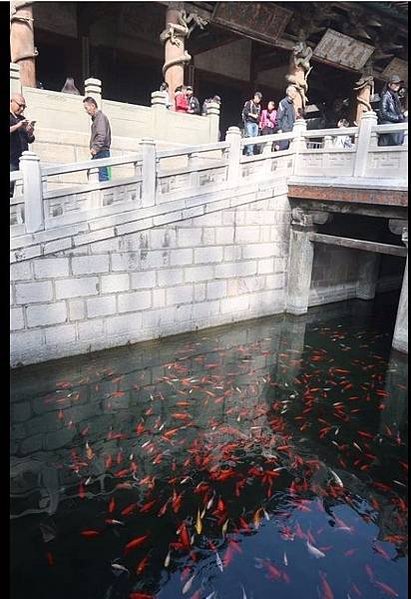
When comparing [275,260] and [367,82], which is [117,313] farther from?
[367,82]

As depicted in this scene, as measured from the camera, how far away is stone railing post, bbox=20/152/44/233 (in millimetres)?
5641

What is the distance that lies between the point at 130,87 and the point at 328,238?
8196 millimetres

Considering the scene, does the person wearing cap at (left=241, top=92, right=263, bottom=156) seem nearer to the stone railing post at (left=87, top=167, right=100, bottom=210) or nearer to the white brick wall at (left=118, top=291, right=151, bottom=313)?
the stone railing post at (left=87, top=167, right=100, bottom=210)

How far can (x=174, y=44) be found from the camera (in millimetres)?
9758

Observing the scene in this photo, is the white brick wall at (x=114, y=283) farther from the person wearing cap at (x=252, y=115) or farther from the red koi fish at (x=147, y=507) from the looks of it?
the person wearing cap at (x=252, y=115)

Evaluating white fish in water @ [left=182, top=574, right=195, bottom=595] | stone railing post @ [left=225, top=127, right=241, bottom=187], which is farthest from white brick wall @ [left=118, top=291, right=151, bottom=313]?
white fish in water @ [left=182, top=574, right=195, bottom=595]

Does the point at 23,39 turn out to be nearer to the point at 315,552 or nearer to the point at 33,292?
the point at 33,292

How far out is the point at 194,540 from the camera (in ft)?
11.9

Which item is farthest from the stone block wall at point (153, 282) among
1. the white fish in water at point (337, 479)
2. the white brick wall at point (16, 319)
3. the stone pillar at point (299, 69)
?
the stone pillar at point (299, 69)

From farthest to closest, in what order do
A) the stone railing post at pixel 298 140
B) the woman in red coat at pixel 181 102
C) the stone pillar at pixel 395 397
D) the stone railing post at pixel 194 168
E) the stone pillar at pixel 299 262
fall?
1. the woman in red coat at pixel 181 102
2. the stone pillar at pixel 299 262
3. the stone railing post at pixel 298 140
4. the stone railing post at pixel 194 168
5. the stone pillar at pixel 395 397

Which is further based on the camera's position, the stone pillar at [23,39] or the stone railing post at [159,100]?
the stone railing post at [159,100]

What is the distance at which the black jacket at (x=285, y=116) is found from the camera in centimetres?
920

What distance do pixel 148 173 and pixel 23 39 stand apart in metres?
4.04

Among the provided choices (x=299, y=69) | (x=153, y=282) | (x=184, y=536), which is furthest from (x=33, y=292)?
(x=299, y=69)
